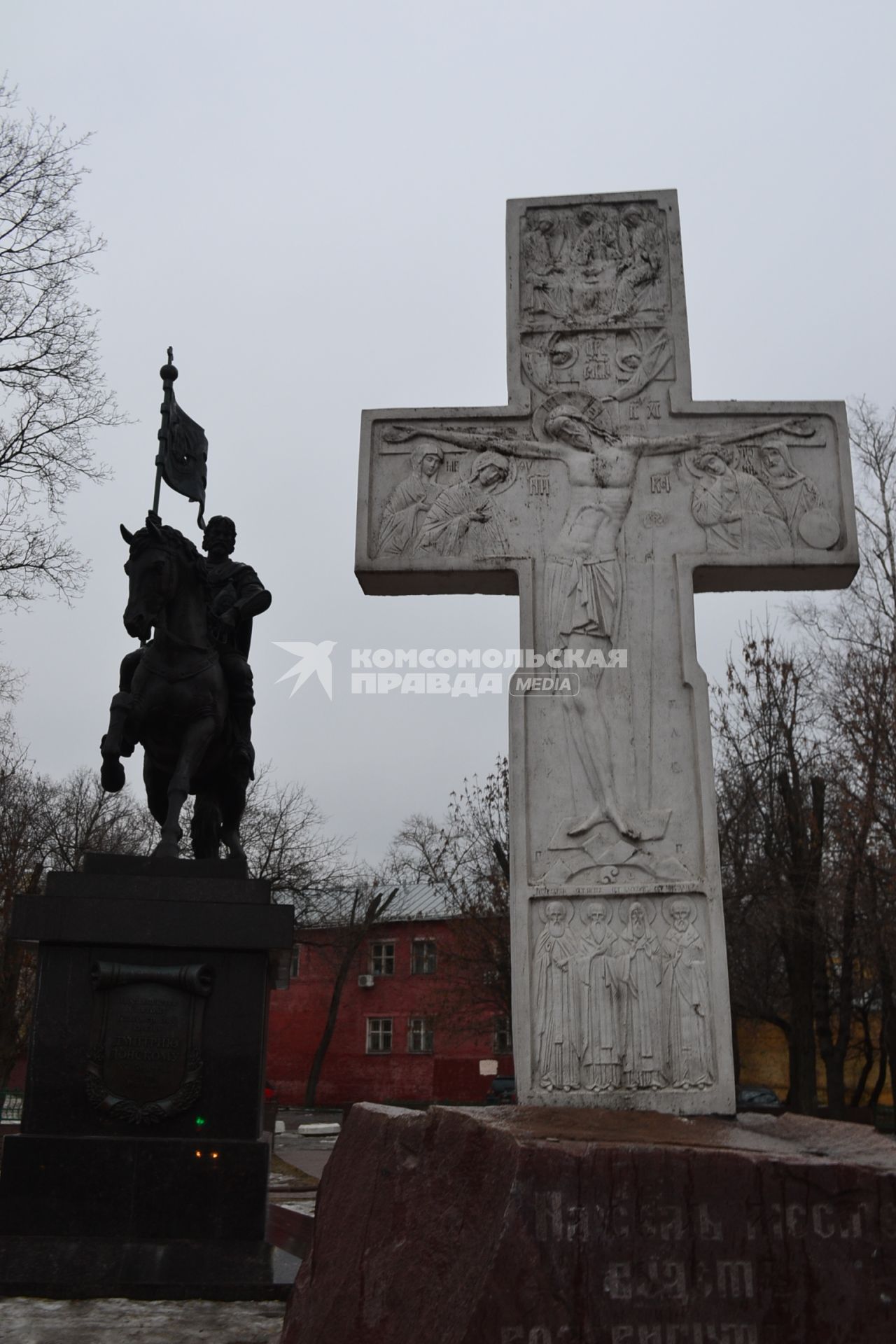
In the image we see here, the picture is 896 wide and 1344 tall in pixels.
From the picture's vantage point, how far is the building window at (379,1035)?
4147 centimetres

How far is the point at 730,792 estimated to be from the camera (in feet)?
86.7

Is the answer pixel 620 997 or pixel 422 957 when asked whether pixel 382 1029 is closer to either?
pixel 422 957

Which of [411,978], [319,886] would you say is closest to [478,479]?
[319,886]

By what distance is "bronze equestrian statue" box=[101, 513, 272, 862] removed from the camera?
752 cm

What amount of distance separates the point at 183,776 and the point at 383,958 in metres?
37.6

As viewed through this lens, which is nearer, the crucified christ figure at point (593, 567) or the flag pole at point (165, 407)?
the crucified christ figure at point (593, 567)

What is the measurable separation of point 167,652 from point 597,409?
3.97 metres

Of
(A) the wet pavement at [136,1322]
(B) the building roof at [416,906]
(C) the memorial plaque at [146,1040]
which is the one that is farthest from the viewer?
(B) the building roof at [416,906]

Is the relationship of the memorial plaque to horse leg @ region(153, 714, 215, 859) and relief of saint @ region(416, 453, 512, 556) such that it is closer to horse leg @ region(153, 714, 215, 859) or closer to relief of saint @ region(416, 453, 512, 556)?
horse leg @ region(153, 714, 215, 859)

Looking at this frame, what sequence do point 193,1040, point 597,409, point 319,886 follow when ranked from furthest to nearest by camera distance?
point 319,886 → point 193,1040 → point 597,409

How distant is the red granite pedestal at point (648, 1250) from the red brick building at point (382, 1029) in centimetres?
3632

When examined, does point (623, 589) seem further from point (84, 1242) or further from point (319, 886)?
point (319, 886)

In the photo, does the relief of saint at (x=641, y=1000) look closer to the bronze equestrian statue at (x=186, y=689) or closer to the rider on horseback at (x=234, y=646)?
the bronze equestrian statue at (x=186, y=689)

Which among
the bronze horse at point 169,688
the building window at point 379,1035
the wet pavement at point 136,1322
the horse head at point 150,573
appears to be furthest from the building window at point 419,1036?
the wet pavement at point 136,1322
